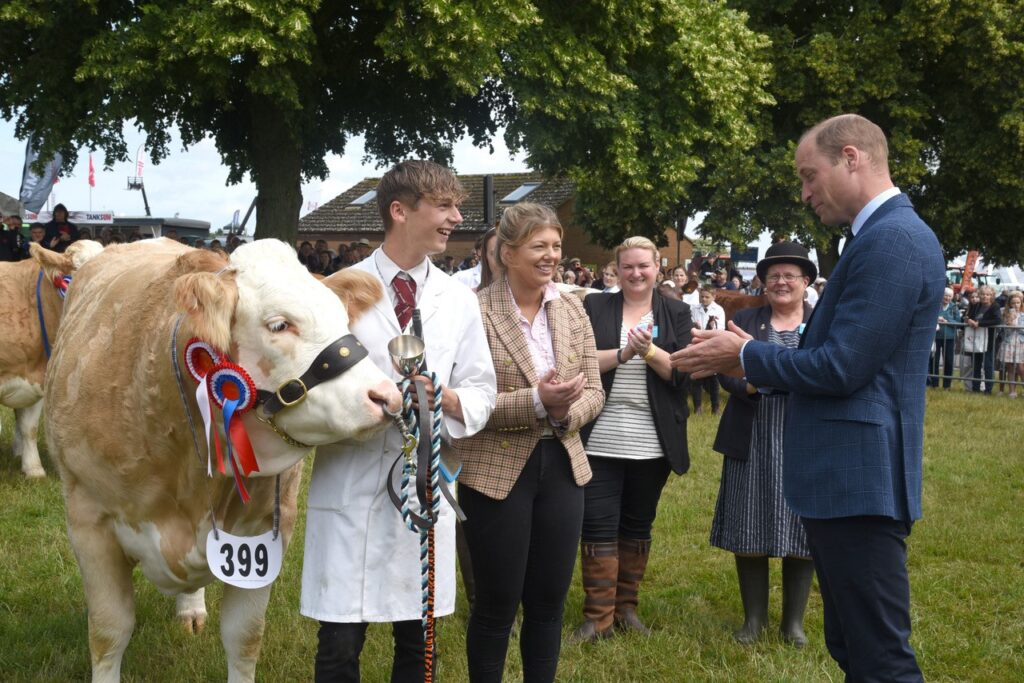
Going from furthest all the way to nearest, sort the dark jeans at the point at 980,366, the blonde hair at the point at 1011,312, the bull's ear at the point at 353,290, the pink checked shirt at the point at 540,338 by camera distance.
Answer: the blonde hair at the point at 1011,312 < the dark jeans at the point at 980,366 < the pink checked shirt at the point at 540,338 < the bull's ear at the point at 353,290

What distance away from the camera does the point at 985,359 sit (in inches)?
663

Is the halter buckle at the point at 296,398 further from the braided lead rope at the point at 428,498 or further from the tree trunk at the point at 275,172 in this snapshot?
the tree trunk at the point at 275,172

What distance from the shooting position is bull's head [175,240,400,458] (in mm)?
2865

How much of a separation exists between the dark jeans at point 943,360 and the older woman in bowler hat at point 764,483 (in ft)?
42.7

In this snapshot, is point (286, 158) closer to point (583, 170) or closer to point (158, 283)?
point (583, 170)

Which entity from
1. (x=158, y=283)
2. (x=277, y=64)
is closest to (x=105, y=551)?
(x=158, y=283)

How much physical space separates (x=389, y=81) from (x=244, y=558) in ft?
55.5

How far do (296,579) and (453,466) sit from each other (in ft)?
8.50

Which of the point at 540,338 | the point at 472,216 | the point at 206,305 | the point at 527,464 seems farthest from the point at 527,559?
the point at 472,216

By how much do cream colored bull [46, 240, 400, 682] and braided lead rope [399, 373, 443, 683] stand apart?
4.1 inches

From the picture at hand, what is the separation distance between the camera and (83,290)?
4605 mm

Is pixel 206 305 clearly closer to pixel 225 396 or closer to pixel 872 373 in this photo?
pixel 225 396

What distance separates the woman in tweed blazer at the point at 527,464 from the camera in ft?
11.7

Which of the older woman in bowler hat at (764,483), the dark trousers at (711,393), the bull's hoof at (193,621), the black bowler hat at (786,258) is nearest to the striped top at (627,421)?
the older woman in bowler hat at (764,483)
